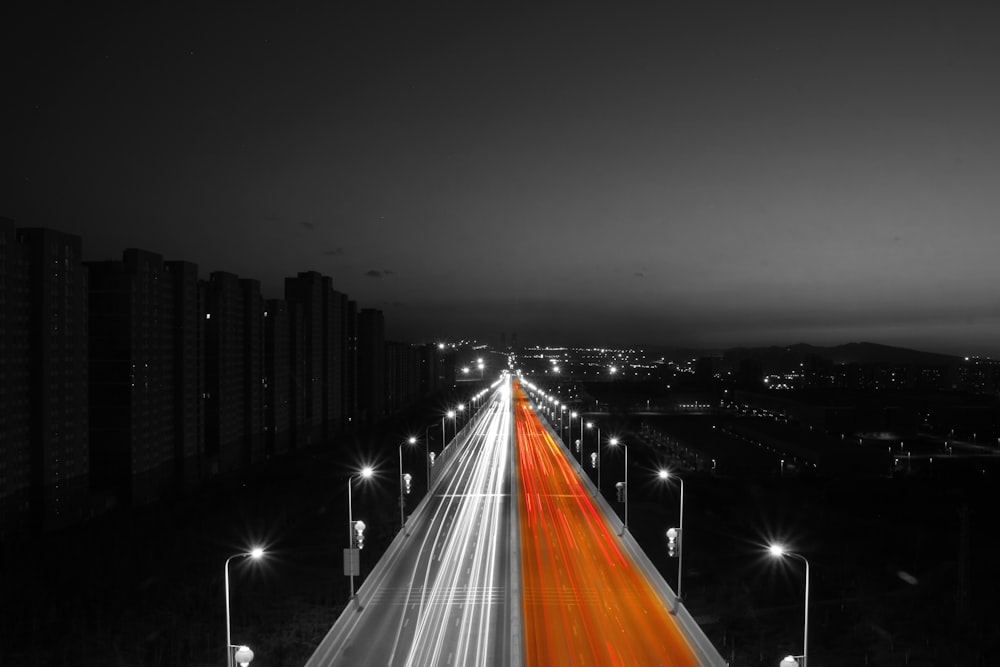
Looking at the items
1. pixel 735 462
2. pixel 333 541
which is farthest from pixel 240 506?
pixel 735 462

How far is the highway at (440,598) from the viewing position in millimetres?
16797

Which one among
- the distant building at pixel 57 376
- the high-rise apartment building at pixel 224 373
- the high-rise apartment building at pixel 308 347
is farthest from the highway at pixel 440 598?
the high-rise apartment building at pixel 308 347

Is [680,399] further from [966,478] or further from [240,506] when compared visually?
[240,506]

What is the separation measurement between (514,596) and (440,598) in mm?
2096

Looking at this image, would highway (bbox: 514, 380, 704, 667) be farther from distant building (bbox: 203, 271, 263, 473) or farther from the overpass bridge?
distant building (bbox: 203, 271, 263, 473)

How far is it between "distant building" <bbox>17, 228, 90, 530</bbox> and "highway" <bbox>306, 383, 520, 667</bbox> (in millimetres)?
18227

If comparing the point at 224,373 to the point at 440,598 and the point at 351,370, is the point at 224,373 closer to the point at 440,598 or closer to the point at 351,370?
the point at 351,370

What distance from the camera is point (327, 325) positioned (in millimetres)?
75312

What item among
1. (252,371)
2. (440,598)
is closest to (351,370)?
(252,371)

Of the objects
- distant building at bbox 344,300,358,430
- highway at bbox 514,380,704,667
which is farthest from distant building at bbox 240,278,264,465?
highway at bbox 514,380,704,667

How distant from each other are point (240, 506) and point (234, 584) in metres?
A: 15.4

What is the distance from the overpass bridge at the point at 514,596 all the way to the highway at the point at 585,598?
0.14ft

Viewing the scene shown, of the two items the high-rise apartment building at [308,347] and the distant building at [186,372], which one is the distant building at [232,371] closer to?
the distant building at [186,372]

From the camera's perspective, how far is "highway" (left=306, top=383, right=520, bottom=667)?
1680 centimetres
